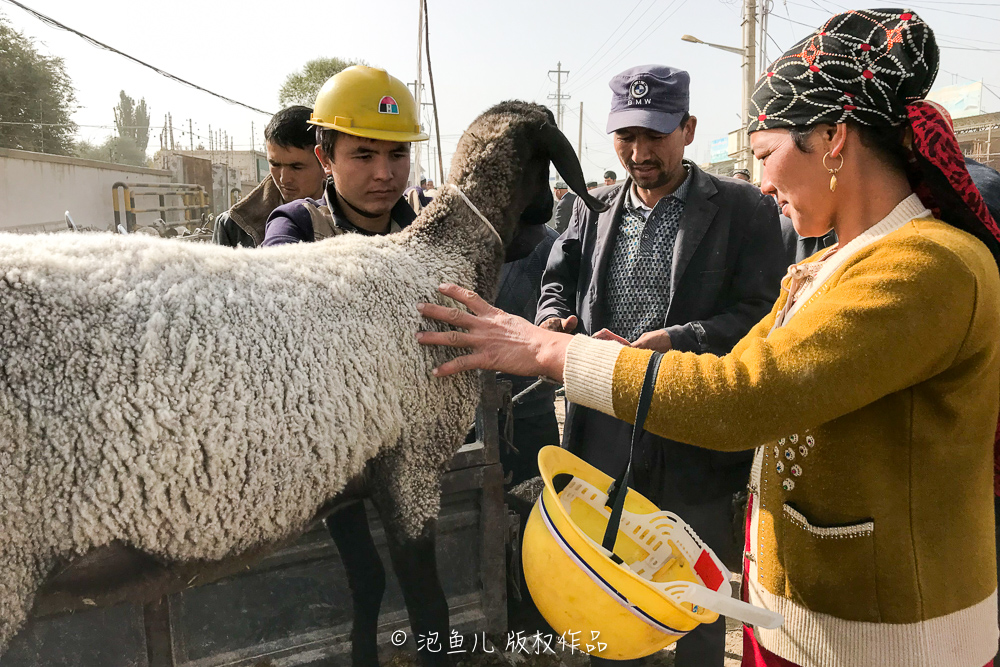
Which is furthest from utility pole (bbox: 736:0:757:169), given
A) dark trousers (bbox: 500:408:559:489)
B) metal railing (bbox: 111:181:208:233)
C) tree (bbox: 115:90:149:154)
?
Answer: tree (bbox: 115:90:149:154)

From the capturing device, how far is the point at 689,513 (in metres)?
2.51

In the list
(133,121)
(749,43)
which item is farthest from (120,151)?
(749,43)

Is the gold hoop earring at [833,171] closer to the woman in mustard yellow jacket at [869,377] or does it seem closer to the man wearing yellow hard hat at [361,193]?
the woman in mustard yellow jacket at [869,377]

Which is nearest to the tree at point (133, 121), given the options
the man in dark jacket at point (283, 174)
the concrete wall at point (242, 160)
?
the concrete wall at point (242, 160)

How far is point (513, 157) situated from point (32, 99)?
1540 inches

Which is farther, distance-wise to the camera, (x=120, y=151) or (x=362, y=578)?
(x=120, y=151)

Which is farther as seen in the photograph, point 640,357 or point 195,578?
point 195,578

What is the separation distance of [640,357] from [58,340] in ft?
4.14

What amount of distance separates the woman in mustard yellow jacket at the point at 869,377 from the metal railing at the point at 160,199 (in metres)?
19.6

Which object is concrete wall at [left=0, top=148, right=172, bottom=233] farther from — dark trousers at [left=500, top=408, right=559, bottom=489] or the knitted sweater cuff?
the knitted sweater cuff

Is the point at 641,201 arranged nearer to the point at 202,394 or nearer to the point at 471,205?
the point at 471,205

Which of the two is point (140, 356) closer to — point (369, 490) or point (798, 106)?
point (369, 490)

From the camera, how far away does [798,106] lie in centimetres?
127

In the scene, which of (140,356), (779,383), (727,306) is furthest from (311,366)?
(727,306)
